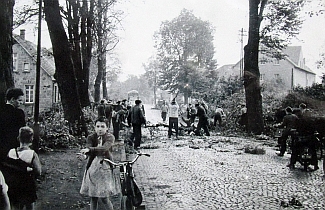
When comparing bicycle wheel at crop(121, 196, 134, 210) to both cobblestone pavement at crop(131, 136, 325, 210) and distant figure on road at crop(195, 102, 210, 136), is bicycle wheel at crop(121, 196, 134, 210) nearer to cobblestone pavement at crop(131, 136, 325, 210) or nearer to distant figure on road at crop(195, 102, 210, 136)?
cobblestone pavement at crop(131, 136, 325, 210)

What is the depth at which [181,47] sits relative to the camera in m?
9.51

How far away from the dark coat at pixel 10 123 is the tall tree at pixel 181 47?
126 inches

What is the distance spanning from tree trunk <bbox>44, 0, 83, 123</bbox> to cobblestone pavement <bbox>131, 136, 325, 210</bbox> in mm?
2156

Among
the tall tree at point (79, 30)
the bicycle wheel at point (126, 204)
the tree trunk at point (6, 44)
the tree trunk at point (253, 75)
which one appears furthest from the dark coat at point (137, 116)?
the bicycle wheel at point (126, 204)

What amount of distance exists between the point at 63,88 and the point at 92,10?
4.96m

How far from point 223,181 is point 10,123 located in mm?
3475

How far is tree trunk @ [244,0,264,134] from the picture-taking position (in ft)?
43.8

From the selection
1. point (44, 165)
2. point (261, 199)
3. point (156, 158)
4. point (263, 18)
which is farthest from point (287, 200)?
point (263, 18)

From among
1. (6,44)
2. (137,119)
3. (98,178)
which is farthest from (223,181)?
(137,119)

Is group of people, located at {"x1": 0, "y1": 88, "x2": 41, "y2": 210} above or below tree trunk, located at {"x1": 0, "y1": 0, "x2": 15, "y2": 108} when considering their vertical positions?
below

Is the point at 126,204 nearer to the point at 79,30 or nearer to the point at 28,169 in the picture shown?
the point at 28,169

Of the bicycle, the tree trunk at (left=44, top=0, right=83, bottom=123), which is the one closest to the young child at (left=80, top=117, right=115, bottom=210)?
the bicycle

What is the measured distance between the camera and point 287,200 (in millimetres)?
4949

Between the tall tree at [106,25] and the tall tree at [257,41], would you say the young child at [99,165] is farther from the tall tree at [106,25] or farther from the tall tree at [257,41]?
the tall tree at [257,41]
